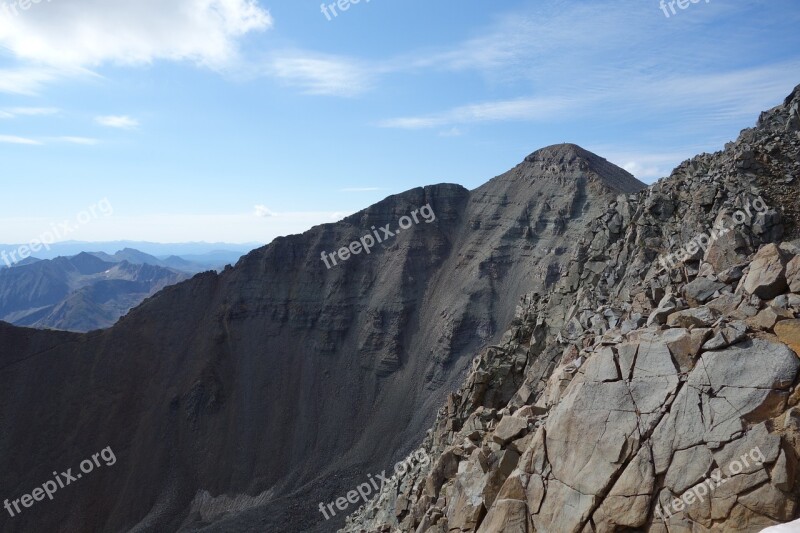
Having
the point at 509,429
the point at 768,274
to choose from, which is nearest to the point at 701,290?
the point at 768,274

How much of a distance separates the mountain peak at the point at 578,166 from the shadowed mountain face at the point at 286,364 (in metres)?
0.36

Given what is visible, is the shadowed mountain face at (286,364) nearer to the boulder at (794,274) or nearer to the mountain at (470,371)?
the mountain at (470,371)

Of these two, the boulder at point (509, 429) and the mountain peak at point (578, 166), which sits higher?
the mountain peak at point (578, 166)

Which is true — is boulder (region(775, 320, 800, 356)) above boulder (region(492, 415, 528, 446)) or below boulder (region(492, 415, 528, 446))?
above

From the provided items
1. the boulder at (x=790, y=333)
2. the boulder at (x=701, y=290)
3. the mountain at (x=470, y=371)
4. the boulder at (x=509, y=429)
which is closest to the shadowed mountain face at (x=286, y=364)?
the mountain at (x=470, y=371)

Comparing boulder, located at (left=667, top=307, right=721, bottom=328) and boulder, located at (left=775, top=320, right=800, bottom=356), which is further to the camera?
boulder, located at (left=667, top=307, right=721, bottom=328)

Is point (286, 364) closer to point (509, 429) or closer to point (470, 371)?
point (470, 371)

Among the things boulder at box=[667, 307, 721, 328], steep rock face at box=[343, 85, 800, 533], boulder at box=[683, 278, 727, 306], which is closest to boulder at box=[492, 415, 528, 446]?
steep rock face at box=[343, 85, 800, 533]

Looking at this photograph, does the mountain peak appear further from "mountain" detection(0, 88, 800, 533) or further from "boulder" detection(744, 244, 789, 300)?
"boulder" detection(744, 244, 789, 300)

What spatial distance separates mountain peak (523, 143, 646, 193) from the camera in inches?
3314

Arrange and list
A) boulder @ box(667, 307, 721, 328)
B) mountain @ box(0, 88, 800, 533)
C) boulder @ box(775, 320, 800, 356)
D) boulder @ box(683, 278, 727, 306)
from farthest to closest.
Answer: boulder @ box(683, 278, 727, 306) → boulder @ box(667, 307, 721, 328) → mountain @ box(0, 88, 800, 533) → boulder @ box(775, 320, 800, 356)

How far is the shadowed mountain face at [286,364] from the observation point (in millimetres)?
64125

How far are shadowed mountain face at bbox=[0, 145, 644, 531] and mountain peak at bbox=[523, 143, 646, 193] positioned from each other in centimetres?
36

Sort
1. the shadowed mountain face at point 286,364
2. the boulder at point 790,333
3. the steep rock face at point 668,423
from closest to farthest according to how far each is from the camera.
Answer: the steep rock face at point 668,423
the boulder at point 790,333
the shadowed mountain face at point 286,364
